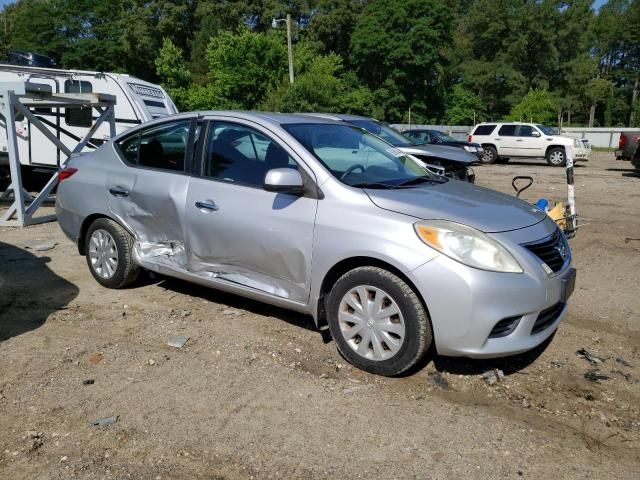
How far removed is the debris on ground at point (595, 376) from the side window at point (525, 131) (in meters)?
20.5

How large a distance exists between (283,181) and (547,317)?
6.19ft

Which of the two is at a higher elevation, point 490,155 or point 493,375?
point 490,155

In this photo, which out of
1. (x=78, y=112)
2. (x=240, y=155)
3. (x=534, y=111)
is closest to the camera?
(x=240, y=155)

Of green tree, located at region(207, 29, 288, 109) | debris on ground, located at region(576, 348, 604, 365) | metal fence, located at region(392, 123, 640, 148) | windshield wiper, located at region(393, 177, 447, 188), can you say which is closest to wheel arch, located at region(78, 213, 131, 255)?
windshield wiper, located at region(393, 177, 447, 188)

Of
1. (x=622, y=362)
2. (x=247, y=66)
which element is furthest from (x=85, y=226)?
(x=247, y=66)

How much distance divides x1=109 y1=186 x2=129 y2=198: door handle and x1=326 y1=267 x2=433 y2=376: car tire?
2249 millimetres

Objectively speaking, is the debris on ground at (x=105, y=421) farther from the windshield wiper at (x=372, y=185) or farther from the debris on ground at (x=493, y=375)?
the debris on ground at (x=493, y=375)

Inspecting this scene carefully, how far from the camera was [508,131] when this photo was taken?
2333cm

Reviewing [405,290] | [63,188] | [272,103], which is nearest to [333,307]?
[405,290]

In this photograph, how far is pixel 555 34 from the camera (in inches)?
2393

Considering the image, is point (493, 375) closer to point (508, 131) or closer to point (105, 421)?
point (105, 421)

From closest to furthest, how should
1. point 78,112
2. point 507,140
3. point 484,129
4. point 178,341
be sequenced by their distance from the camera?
1. point 178,341
2. point 78,112
3. point 507,140
4. point 484,129

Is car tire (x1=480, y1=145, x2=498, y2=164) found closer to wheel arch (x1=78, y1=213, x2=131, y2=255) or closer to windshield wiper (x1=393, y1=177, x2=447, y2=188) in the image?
windshield wiper (x1=393, y1=177, x2=447, y2=188)

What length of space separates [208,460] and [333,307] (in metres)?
1.31
